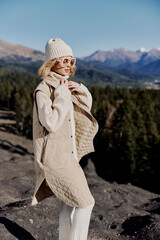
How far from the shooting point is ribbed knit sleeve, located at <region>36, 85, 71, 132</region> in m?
3.23

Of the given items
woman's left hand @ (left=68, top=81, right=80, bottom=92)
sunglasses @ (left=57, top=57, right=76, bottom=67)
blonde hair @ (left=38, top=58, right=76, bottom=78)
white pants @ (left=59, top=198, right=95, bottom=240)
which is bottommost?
white pants @ (left=59, top=198, right=95, bottom=240)

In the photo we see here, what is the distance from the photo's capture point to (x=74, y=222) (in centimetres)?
353

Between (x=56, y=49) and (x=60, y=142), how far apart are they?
4.63ft

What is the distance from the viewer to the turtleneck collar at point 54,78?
141 inches

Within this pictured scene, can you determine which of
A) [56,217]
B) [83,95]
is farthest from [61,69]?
[56,217]

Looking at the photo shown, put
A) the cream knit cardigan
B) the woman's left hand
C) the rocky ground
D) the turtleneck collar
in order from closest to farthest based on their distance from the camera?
the cream knit cardigan, the turtleneck collar, the woman's left hand, the rocky ground

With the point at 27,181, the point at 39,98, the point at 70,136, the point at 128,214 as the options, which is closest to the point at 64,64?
the point at 39,98

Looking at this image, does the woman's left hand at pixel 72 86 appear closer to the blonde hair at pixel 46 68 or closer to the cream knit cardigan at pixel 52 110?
the cream knit cardigan at pixel 52 110

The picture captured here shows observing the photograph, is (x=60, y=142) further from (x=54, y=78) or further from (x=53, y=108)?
(x=54, y=78)

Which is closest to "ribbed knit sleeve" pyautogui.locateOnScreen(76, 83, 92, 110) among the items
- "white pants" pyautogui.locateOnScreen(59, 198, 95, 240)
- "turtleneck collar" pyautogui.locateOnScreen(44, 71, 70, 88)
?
"turtleneck collar" pyautogui.locateOnScreen(44, 71, 70, 88)

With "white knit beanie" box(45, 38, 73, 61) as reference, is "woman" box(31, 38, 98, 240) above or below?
below

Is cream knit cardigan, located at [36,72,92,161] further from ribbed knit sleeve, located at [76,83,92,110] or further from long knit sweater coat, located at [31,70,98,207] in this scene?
ribbed knit sleeve, located at [76,83,92,110]

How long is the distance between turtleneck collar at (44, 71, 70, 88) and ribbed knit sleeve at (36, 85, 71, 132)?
0.18m

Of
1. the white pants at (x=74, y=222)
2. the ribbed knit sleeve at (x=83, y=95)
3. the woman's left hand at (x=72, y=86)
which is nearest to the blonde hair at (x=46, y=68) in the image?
the woman's left hand at (x=72, y=86)
